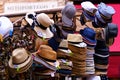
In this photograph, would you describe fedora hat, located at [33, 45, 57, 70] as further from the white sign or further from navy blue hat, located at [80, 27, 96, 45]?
the white sign

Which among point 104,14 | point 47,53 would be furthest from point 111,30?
point 47,53

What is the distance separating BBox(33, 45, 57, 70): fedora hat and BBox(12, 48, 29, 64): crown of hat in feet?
0.31

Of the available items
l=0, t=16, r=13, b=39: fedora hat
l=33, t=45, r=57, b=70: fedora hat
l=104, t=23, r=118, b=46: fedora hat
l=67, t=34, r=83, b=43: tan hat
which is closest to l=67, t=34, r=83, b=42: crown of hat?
l=67, t=34, r=83, b=43: tan hat

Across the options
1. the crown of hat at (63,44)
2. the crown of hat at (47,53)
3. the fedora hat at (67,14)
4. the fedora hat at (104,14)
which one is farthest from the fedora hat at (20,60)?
the fedora hat at (104,14)

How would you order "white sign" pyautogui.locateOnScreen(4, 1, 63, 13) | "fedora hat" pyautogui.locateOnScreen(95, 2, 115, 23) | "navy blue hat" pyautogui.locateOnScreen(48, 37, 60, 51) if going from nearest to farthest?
"navy blue hat" pyautogui.locateOnScreen(48, 37, 60, 51)
"fedora hat" pyautogui.locateOnScreen(95, 2, 115, 23)
"white sign" pyautogui.locateOnScreen(4, 1, 63, 13)

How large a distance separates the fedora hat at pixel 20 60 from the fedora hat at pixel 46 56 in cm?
9

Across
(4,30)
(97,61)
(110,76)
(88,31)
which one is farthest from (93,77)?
(110,76)

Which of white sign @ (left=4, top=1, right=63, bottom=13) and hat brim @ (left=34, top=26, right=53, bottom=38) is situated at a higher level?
hat brim @ (left=34, top=26, right=53, bottom=38)

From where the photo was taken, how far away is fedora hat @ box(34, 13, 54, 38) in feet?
8.96

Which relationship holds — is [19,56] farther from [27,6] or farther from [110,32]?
[27,6]

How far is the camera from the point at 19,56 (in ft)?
8.56

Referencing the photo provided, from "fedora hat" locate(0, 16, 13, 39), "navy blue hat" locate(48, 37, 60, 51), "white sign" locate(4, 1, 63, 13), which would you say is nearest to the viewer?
"fedora hat" locate(0, 16, 13, 39)

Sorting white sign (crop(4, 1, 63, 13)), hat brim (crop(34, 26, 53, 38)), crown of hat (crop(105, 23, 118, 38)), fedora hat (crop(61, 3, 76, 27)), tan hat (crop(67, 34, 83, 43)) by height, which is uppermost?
fedora hat (crop(61, 3, 76, 27))

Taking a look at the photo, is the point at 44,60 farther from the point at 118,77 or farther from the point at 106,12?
the point at 118,77
